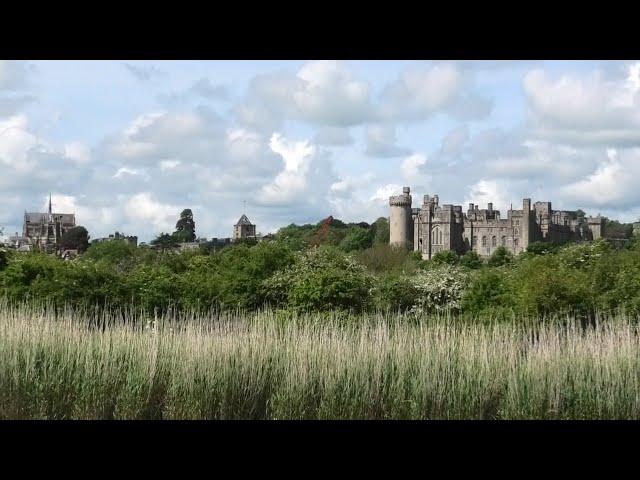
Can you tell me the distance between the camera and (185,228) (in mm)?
45250

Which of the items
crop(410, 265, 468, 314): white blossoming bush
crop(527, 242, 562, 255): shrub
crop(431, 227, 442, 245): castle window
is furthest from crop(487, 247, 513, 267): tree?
crop(431, 227, 442, 245): castle window

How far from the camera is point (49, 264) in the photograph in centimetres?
1073

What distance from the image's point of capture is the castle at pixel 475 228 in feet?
211

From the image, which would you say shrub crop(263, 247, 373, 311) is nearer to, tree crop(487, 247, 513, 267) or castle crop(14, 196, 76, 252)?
tree crop(487, 247, 513, 267)

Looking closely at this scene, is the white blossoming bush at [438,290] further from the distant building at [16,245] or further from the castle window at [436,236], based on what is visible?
the castle window at [436,236]

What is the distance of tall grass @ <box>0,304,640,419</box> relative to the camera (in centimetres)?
529

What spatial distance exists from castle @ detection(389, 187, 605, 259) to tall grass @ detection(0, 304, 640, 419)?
185 ft

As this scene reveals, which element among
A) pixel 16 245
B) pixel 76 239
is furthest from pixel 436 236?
pixel 16 245

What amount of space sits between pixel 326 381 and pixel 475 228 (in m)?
63.6

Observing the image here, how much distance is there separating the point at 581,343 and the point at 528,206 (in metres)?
60.4

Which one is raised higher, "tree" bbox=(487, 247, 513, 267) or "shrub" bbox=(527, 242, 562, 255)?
"shrub" bbox=(527, 242, 562, 255)
